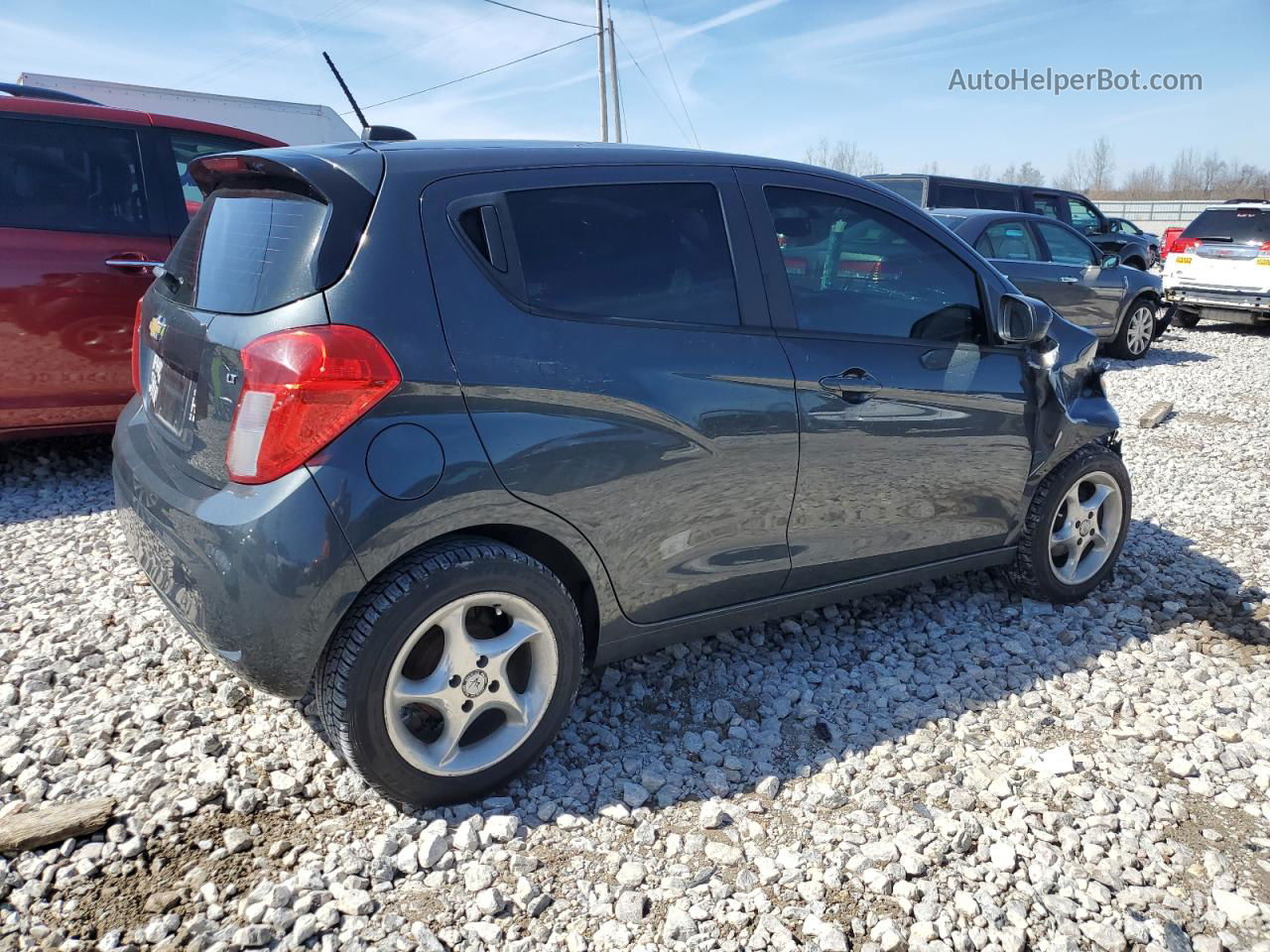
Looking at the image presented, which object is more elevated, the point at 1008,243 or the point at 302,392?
the point at 302,392

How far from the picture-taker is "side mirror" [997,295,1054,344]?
350cm

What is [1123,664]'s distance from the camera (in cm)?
358

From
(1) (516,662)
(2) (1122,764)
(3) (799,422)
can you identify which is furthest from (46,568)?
(2) (1122,764)

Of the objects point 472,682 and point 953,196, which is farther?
point 953,196

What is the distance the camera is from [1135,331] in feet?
37.0

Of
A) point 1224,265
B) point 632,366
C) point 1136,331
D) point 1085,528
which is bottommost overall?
point 1136,331

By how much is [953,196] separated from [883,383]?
32.7ft

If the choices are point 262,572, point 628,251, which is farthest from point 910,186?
point 262,572

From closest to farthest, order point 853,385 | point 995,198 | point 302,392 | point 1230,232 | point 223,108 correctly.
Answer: point 302,392
point 853,385
point 995,198
point 1230,232
point 223,108

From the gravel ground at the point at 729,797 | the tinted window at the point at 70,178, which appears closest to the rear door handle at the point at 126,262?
the tinted window at the point at 70,178

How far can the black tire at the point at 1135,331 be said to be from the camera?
11.1 m

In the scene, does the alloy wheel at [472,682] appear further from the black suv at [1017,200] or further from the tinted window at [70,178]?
the black suv at [1017,200]

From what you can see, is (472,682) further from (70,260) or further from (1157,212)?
(1157,212)

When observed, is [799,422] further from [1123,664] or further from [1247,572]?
[1247,572]
